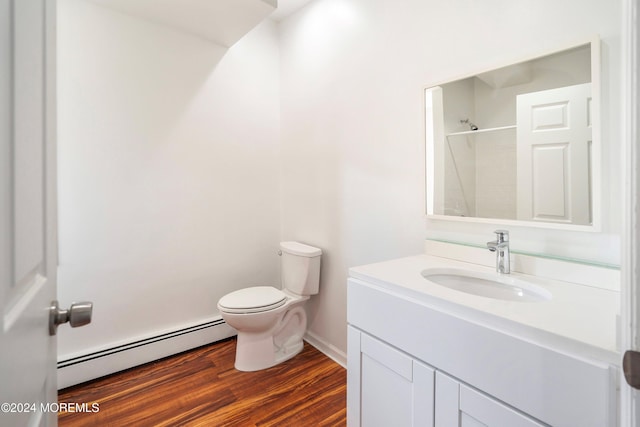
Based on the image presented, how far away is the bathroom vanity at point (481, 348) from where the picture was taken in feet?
2.23

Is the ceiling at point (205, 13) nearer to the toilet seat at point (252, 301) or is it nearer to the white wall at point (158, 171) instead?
the white wall at point (158, 171)

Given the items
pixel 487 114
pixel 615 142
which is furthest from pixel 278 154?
pixel 615 142

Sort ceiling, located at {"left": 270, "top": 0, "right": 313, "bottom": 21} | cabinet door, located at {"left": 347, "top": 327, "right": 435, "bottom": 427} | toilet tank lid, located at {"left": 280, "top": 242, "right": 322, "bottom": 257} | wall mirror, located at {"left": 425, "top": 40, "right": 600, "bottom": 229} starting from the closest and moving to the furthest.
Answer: cabinet door, located at {"left": 347, "top": 327, "right": 435, "bottom": 427}, wall mirror, located at {"left": 425, "top": 40, "right": 600, "bottom": 229}, toilet tank lid, located at {"left": 280, "top": 242, "right": 322, "bottom": 257}, ceiling, located at {"left": 270, "top": 0, "right": 313, "bottom": 21}

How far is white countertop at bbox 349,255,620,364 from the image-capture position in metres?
0.69

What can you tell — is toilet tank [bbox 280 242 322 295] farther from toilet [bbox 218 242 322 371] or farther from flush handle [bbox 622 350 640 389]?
flush handle [bbox 622 350 640 389]

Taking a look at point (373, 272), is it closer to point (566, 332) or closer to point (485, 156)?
point (566, 332)

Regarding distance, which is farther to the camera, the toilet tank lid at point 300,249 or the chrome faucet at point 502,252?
the toilet tank lid at point 300,249

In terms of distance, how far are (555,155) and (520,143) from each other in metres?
0.13

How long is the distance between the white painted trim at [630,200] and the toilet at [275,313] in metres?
Result: 1.71

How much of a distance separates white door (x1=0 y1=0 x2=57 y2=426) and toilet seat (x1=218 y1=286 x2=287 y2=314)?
1.24 meters

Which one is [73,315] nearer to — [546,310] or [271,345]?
[546,310]

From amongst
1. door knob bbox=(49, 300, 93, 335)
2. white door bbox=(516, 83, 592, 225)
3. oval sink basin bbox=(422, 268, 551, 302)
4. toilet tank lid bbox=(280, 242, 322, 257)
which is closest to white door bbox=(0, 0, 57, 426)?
door knob bbox=(49, 300, 93, 335)

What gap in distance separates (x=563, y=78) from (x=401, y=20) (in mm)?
886

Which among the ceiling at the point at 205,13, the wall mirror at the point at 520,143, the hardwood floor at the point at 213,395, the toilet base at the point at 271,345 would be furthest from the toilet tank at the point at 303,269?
the ceiling at the point at 205,13
